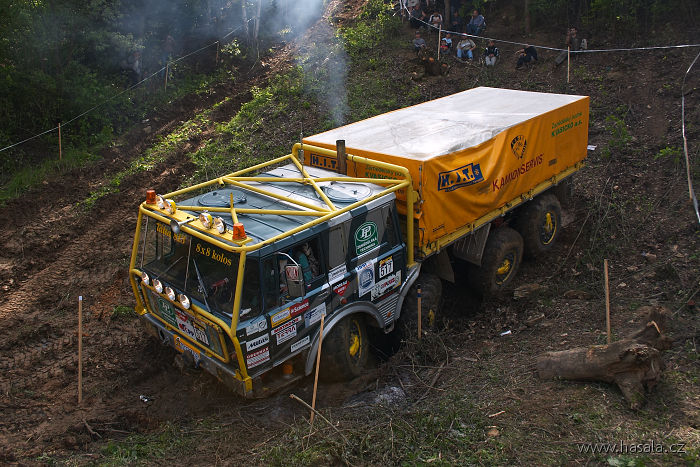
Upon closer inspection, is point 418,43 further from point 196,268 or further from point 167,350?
point 196,268

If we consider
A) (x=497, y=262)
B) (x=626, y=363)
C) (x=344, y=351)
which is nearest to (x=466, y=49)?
(x=497, y=262)

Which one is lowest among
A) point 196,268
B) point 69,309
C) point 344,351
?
point 69,309

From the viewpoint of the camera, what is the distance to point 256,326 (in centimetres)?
575

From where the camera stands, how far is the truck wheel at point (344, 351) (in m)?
6.61

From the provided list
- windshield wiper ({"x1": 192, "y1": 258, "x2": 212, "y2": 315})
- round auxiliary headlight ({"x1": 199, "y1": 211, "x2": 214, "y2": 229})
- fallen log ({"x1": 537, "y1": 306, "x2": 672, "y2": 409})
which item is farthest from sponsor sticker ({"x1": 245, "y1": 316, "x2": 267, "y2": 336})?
fallen log ({"x1": 537, "y1": 306, "x2": 672, "y2": 409})

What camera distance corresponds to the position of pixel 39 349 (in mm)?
7902

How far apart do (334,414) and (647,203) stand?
24.2 feet

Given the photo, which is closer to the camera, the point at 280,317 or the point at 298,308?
the point at 280,317

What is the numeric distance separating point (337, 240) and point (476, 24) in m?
15.1

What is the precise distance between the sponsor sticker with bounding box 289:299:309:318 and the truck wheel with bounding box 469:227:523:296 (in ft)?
11.1

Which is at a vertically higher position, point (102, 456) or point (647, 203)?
point (647, 203)

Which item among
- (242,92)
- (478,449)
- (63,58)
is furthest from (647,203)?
(63,58)

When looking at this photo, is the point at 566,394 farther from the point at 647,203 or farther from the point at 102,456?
the point at 647,203

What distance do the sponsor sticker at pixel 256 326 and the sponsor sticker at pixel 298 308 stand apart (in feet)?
1.15
